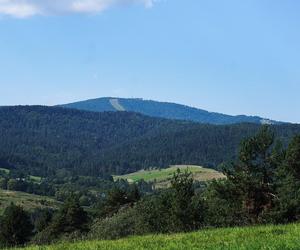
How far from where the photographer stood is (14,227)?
94.2 metres

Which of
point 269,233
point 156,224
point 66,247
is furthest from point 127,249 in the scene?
point 156,224

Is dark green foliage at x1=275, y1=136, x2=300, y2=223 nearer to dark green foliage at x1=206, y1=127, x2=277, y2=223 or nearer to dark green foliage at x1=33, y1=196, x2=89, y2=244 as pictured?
dark green foliage at x1=206, y1=127, x2=277, y2=223

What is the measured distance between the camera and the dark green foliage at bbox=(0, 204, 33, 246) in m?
92.3

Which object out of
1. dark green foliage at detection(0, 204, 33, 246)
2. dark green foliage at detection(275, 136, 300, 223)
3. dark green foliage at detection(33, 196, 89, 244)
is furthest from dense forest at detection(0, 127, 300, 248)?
dark green foliage at detection(0, 204, 33, 246)

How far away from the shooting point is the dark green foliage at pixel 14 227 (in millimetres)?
92312

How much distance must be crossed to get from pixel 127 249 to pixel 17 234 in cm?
8467

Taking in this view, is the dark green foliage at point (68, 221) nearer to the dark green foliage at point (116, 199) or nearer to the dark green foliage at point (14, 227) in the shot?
the dark green foliage at point (116, 199)

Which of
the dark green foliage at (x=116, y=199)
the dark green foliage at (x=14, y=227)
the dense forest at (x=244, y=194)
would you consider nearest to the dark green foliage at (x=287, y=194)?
the dense forest at (x=244, y=194)

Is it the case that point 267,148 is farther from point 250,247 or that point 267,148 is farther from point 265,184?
point 250,247

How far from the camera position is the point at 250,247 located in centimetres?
1275

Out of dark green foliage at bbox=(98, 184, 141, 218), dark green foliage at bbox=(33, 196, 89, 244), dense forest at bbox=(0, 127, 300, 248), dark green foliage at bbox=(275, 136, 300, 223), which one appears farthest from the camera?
dark green foliage at bbox=(33, 196, 89, 244)

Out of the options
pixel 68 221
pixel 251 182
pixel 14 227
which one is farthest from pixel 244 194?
pixel 14 227

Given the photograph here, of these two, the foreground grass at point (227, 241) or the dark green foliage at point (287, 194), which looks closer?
the foreground grass at point (227, 241)

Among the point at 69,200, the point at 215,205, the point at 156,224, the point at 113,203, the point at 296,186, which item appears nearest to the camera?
the point at 296,186
